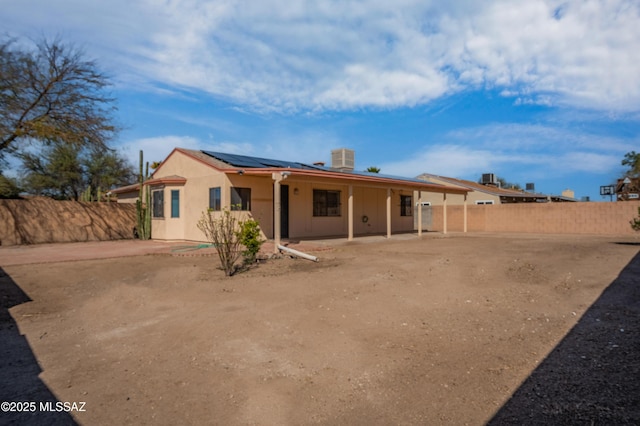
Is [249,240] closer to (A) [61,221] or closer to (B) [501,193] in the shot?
(A) [61,221]

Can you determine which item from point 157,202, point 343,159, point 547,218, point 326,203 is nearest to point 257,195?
point 326,203

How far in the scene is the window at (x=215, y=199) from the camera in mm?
13188

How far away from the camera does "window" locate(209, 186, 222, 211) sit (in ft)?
43.3

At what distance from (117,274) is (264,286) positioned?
11.8 ft

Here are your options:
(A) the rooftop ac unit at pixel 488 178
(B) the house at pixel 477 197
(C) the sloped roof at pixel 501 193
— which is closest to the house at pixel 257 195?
(B) the house at pixel 477 197

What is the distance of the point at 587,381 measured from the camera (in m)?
3.12

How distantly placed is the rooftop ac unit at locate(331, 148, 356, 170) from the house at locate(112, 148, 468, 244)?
9.50 feet

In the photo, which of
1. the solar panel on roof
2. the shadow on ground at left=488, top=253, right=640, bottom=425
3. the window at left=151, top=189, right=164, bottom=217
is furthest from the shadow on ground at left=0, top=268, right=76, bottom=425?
the window at left=151, top=189, right=164, bottom=217

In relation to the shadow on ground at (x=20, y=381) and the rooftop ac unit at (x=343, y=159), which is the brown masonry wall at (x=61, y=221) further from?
the shadow on ground at (x=20, y=381)

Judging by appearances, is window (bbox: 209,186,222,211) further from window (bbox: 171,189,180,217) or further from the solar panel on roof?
window (bbox: 171,189,180,217)

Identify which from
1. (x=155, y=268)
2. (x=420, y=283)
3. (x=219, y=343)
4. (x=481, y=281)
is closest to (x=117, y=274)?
(x=155, y=268)

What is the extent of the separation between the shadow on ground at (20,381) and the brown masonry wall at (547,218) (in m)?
23.2

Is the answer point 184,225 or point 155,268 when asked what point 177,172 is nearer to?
point 184,225

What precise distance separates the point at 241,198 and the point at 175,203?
3404 millimetres
